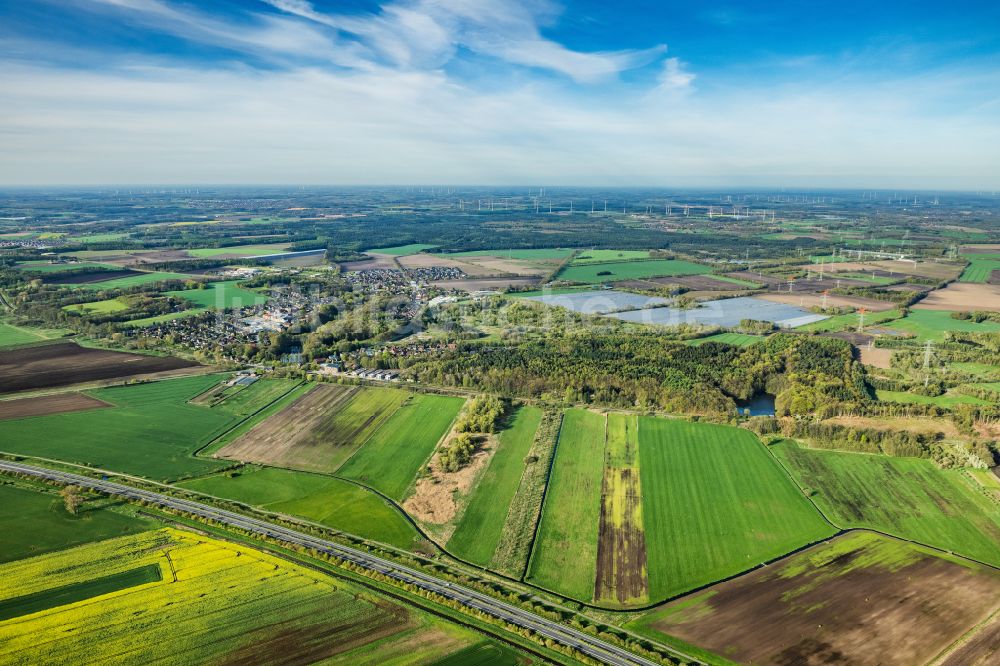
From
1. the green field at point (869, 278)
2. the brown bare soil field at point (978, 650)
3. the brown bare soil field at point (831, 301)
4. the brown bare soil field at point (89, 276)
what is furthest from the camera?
the green field at point (869, 278)

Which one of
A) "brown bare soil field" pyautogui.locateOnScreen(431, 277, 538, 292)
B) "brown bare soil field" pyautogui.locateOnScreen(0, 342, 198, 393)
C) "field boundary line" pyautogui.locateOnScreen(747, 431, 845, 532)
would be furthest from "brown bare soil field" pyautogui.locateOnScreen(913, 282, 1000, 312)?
"brown bare soil field" pyautogui.locateOnScreen(0, 342, 198, 393)

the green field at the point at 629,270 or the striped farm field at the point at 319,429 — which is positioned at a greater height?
the green field at the point at 629,270

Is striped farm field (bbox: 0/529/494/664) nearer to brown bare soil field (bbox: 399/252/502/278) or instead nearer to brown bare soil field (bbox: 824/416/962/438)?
brown bare soil field (bbox: 824/416/962/438)

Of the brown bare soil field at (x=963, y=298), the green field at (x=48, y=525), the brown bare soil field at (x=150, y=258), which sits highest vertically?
the brown bare soil field at (x=150, y=258)

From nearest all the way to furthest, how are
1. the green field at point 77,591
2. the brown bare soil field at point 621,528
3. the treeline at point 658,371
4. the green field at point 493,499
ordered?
the green field at point 77,591, the brown bare soil field at point 621,528, the green field at point 493,499, the treeline at point 658,371

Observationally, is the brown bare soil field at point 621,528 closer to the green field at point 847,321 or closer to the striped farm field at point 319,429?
the striped farm field at point 319,429

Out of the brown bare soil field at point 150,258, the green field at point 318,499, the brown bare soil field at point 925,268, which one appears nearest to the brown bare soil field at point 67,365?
the green field at point 318,499

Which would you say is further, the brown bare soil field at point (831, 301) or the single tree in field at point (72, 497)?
the brown bare soil field at point (831, 301)

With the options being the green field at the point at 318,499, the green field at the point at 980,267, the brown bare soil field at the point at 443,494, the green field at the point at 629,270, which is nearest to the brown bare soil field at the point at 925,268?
Result: the green field at the point at 980,267
